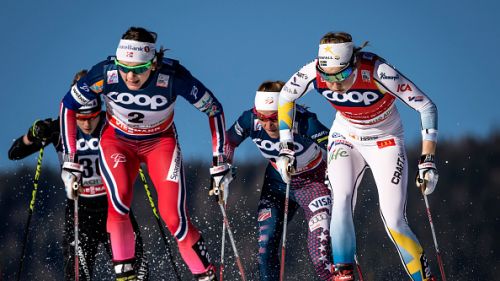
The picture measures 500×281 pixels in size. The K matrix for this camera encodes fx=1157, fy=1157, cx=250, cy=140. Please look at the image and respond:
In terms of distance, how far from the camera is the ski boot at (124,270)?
9711mm

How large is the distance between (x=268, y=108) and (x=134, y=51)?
1.85 metres

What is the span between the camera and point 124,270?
31.9ft

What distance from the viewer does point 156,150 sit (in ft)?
33.3

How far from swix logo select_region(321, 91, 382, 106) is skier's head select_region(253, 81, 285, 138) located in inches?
51.0

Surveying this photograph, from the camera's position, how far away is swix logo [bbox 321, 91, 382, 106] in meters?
9.84

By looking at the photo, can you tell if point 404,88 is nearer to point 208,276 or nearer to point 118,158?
point 208,276

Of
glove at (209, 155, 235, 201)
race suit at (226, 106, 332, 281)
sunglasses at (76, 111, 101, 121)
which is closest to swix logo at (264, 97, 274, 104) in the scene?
race suit at (226, 106, 332, 281)

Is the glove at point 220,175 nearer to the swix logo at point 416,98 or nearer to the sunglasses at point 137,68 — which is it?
the sunglasses at point 137,68

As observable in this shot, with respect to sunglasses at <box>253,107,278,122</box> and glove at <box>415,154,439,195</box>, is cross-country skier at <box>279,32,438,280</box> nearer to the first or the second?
glove at <box>415,154,439,195</box>

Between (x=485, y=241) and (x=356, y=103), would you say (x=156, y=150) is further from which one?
(x=485, y=241)

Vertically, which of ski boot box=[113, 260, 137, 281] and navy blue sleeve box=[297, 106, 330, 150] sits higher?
navy blue sleeve box=[297, 106, 330, 150]

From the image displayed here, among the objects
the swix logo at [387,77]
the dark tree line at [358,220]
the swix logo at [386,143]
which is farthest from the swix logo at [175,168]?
the dark tree line at [358,220]

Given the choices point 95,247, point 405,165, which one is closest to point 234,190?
point 95,247

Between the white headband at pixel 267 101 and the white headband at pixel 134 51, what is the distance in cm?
167
